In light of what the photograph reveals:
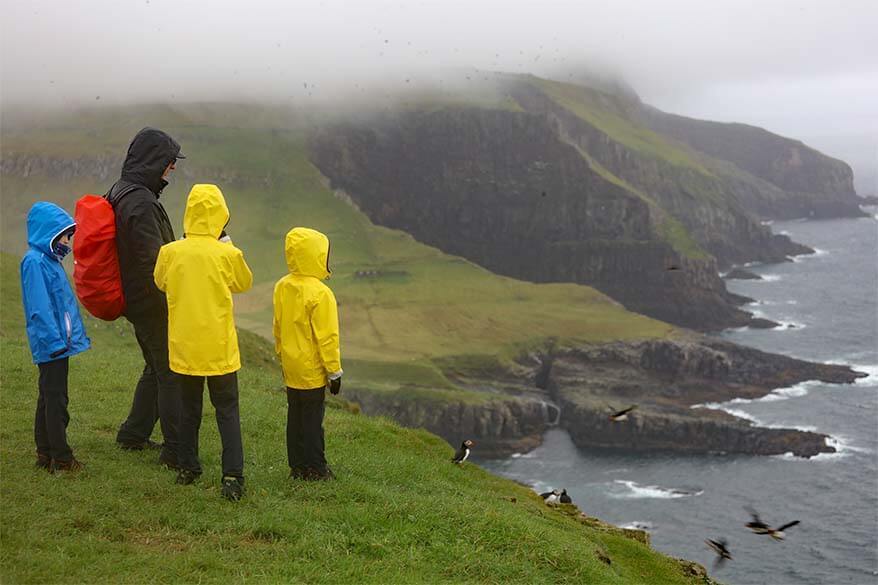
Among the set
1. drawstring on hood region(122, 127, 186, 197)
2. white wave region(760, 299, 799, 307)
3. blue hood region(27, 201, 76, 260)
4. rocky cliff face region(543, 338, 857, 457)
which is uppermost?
drawstring on hood region(122, 127, 186, 197)

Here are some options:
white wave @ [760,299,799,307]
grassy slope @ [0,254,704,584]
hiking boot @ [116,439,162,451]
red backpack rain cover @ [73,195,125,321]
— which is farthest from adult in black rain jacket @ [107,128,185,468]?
white wave @ [760,299,799,307]

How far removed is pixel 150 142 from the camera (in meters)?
12.8

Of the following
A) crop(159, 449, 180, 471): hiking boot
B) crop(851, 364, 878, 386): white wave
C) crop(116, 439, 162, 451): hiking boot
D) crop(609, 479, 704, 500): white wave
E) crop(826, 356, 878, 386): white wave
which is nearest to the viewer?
crop(159, 449, 180, 471): hiking boot

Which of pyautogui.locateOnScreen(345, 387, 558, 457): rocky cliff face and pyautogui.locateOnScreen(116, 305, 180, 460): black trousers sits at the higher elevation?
pyautogui.locateOnScreen(116, 305, 180, 460): black trousers

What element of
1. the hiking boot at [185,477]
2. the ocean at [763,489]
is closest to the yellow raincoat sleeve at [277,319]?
the hiking boot at [185,477]

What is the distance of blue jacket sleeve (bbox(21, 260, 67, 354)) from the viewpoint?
40.7ft

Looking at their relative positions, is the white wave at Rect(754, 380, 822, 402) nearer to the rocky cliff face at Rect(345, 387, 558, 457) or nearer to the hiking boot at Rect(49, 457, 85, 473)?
the rocky cliff face at Rect(345, 387, 558, 457)

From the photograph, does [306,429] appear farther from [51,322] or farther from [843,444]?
[843,444]

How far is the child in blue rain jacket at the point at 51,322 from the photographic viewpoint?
12.4 metres

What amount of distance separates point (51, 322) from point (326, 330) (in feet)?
12.5

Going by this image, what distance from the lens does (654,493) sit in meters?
93.1

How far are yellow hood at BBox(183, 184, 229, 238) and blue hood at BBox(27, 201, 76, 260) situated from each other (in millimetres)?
1912

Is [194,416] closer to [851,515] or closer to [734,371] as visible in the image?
[851,515]

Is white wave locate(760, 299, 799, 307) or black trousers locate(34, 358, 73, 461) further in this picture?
white wave locate(760, 299, 799, 307)
